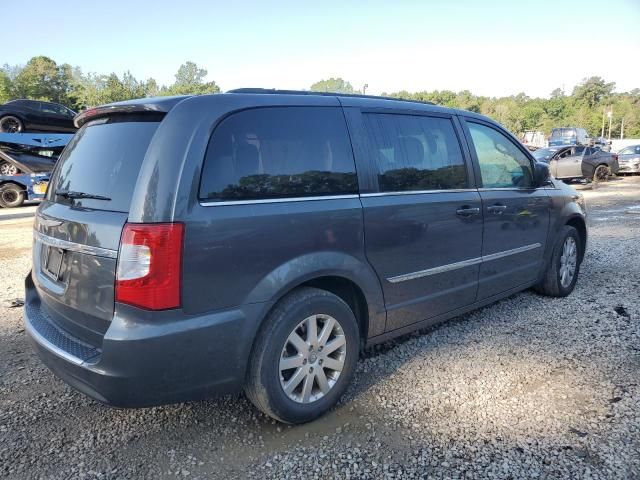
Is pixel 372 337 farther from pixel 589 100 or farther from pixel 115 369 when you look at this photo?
pixel 589 100

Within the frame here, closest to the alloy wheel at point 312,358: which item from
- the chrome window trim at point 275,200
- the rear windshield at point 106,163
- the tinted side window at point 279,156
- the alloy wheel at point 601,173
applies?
the chrome window trim at point 275,200

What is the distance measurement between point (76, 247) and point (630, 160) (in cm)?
2575

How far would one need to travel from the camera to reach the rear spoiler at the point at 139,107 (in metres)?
2.52

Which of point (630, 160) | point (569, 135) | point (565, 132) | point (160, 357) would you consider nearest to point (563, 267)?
point (160, 357)

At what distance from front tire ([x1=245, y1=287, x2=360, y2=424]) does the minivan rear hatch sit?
32.0 inches

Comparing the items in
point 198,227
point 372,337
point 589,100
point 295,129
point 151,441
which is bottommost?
point 151,441

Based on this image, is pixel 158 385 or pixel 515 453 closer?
pixel 158 385

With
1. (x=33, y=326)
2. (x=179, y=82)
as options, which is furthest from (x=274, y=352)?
(x=179, y=82)

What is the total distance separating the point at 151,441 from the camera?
2703 mm

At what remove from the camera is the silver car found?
22.6 m

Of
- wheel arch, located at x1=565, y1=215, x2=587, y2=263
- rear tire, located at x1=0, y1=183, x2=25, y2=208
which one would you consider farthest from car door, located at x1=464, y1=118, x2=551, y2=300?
rear tire, located at x1=0, y1=183, x2=25, y2=208

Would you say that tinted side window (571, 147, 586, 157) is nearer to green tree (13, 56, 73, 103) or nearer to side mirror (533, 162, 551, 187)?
side mirror (533, 162, 551, 187)

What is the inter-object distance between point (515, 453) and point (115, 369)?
2032 mm

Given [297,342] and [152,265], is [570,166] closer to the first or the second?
[297,342]
